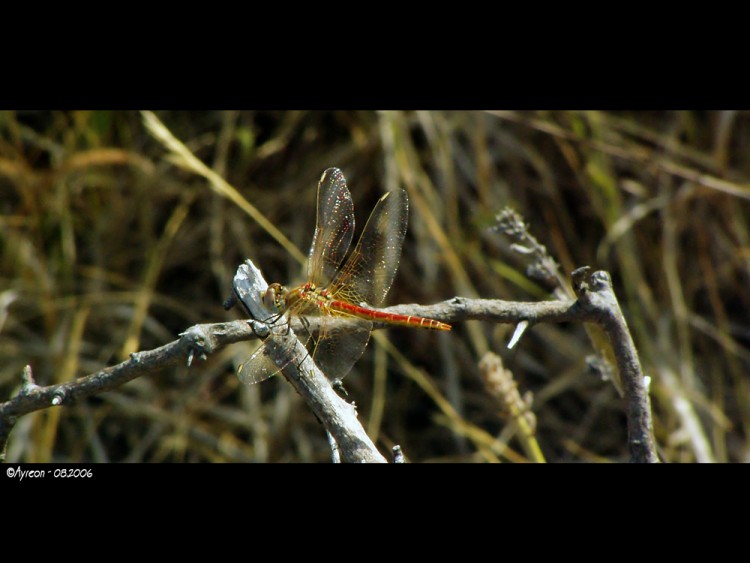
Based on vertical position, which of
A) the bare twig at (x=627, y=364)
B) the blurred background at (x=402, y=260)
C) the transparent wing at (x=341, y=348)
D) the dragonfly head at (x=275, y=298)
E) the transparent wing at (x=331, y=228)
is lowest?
the bare twig at (x=627, y=364)

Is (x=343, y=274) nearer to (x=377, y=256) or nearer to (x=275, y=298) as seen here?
(x=377, y=256)

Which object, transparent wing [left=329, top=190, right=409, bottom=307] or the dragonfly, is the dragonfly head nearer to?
the dragonfly

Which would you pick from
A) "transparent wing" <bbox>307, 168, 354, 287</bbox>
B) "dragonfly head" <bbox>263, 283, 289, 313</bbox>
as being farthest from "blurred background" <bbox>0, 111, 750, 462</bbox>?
"dragonfly head" <bbox>263, 283, 289, 313</bbox>

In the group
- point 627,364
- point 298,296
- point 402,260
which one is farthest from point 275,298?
point 402,260

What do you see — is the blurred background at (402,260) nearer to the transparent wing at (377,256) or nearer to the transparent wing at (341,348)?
the transparent wing at (377,256)

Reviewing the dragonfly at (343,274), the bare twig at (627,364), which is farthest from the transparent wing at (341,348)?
the bare twig at (627,364)

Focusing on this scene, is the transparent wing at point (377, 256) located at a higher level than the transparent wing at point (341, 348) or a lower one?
higher
